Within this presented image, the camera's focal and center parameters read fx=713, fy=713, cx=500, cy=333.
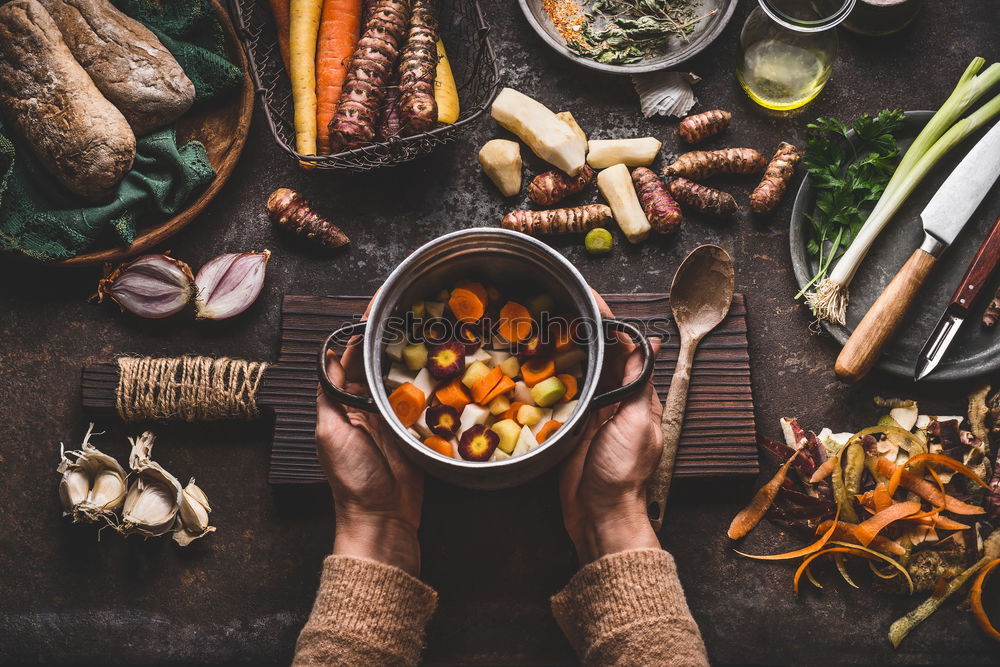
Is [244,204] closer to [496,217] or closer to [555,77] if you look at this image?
[496,217]

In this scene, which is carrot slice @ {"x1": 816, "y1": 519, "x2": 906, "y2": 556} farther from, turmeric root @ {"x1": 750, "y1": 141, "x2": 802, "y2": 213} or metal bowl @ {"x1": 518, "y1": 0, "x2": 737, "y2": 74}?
metal bowl @ {"x1": 518, "y1": 0, "x2": 737, "y2": 74}

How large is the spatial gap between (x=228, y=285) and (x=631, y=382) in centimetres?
124

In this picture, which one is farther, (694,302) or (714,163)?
(714,163)

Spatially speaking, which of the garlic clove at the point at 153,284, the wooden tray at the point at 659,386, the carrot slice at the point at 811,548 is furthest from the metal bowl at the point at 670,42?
the carrot slice at the point at 811,548

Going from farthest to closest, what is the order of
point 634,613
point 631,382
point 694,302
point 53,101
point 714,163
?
1. point 714,163
2. point 694,302
3. point 53,101
4. point 634,613
5. point 631,382

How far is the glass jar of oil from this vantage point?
6.97ft

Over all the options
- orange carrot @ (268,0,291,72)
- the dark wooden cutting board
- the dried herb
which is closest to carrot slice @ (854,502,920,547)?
the dark wooden cutting board

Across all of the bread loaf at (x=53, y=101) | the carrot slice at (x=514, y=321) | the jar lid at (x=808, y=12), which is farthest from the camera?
the jar lid at (x=808, y=12)

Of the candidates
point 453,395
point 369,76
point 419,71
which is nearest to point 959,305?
point 453,395

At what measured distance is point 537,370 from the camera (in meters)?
1.68

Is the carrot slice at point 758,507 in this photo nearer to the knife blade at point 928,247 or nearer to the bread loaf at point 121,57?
the knife blade at point 928,247

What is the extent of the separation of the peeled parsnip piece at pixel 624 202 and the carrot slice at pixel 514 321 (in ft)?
1.85

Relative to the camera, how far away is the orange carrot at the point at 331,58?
7.04ft

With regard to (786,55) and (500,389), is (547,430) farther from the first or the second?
(786,55)
